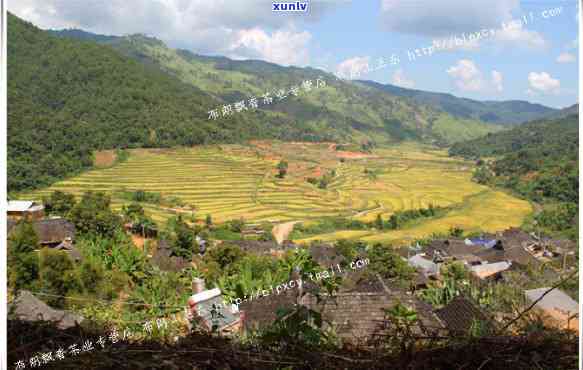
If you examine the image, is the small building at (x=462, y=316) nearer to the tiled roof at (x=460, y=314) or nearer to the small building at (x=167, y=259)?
the tiled roof at (x=460, y=314)

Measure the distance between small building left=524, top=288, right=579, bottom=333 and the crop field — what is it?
3.67 ft

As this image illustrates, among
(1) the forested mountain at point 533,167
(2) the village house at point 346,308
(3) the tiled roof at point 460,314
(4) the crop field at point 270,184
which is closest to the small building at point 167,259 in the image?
(4) the crop field at point 270,184

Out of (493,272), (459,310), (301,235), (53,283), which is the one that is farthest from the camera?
(493,272)

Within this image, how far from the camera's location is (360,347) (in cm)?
146

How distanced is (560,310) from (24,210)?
278cm

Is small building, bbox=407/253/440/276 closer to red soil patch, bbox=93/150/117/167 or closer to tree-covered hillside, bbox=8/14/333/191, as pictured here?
tree-covered hillside, bbox=8/14/333/191

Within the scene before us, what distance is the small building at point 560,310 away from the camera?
1551 mm

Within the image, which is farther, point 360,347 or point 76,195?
point 76,195

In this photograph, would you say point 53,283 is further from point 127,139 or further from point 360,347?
point 360,347

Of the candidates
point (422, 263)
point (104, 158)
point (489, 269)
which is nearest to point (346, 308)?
point (422, 263)

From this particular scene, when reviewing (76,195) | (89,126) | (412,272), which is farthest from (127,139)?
(412,272)

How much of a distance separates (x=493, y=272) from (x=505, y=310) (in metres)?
1.15

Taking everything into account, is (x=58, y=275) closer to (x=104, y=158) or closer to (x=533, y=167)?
(x=104, y=158)

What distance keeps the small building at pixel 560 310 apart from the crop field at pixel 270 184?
1.12 m
